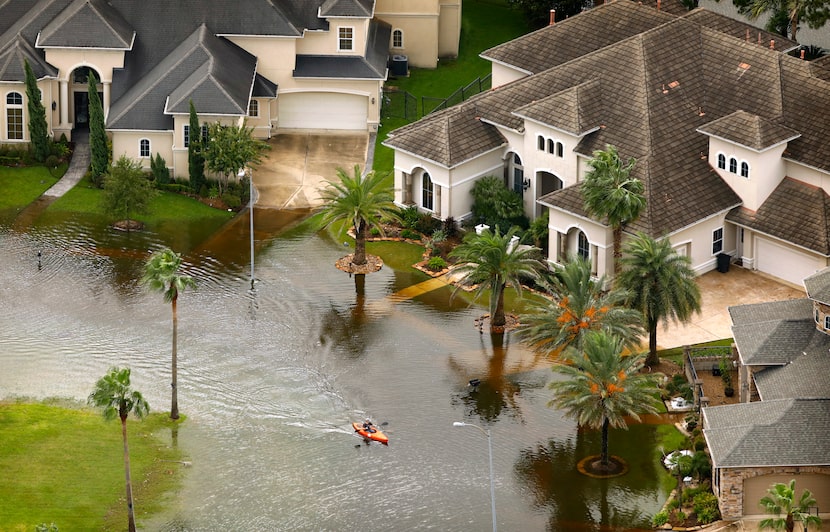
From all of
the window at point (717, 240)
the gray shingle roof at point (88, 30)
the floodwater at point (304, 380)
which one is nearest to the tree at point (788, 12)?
the window at point (717, 240)

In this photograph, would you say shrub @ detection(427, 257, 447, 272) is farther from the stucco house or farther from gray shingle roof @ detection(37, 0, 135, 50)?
gray shingle roof @ detection(37, 0, 135, 50)

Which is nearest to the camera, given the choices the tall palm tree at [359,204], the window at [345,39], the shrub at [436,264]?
the tall palm tree at [359,204]

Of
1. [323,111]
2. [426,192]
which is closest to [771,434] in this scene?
[426,192]

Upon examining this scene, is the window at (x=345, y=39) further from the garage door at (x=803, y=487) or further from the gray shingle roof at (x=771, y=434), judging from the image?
the garage door at (x=803, y=487)

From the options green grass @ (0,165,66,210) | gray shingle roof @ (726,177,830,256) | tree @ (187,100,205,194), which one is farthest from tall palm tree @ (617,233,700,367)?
green grass @ (0,165,66,210)

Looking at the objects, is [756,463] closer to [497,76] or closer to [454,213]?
[454,213]

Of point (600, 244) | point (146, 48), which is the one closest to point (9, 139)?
point (146, 48)
